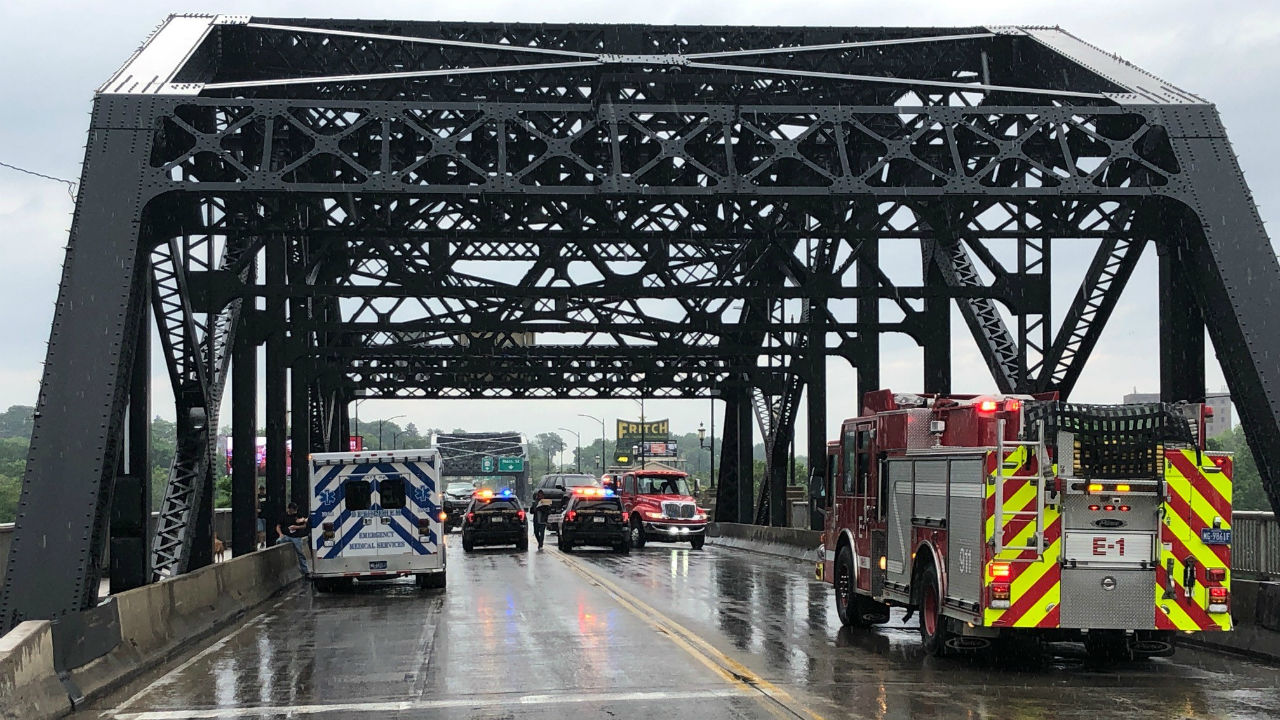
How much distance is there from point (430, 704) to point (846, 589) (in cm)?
828

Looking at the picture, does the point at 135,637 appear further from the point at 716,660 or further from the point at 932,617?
the point at 932,617

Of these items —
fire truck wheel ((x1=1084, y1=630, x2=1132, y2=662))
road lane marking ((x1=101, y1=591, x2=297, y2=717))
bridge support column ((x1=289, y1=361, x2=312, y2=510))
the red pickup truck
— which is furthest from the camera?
the red pickup truck

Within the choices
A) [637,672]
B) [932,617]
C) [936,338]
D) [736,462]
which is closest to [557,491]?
[736,462]

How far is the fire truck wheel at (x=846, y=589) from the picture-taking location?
19016 millimetres

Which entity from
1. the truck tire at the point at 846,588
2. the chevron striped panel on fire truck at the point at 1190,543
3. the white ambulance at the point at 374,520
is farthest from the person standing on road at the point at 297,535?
the chevron striped panel on fire truck at the point at 1190,543

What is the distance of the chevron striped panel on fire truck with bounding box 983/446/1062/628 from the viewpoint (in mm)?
14352

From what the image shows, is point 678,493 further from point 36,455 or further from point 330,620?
point 36,455

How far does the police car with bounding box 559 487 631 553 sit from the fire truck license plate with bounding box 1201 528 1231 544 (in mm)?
28035

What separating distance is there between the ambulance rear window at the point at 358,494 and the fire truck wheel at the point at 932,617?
43.9ft

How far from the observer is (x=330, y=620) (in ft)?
70.2

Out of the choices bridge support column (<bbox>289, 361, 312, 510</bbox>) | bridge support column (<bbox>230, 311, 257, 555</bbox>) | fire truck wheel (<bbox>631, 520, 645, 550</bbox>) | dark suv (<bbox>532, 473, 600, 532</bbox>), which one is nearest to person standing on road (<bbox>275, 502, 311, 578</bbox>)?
bridge support column (<bbox>230, 311, 257, 555</bbox>)

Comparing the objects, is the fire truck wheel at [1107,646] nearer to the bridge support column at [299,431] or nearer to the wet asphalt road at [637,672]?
the wet asphalt road at [637,672]

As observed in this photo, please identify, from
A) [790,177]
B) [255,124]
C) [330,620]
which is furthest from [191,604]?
[790,177]

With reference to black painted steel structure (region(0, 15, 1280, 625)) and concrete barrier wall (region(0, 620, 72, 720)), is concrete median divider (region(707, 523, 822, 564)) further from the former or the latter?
concrete barrier wall (region(0, 620, 72, 720))
